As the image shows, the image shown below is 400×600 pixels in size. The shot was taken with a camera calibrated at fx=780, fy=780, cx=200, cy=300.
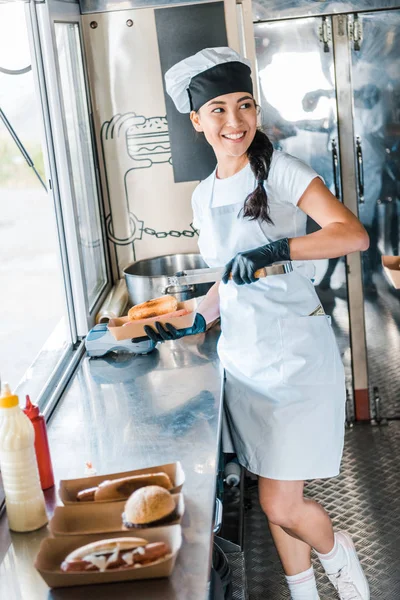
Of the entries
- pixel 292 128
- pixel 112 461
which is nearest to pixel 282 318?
pixel 112 461

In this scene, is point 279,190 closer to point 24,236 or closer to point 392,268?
point 392,268

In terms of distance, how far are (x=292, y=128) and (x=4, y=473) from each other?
270cm

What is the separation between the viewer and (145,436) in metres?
2.09

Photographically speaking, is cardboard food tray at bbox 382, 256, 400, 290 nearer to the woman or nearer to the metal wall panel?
the woman

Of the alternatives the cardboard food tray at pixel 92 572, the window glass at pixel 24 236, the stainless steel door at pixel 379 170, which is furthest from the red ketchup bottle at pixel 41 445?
the stainless steel door at pixel 379 170

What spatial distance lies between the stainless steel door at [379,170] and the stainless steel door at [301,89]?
0.13m

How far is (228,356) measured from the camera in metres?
2.44

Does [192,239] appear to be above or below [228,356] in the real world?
above

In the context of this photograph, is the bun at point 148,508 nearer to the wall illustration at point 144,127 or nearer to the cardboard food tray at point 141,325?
the cardboard food tray at point 141,325

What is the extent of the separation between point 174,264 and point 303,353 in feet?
3.98

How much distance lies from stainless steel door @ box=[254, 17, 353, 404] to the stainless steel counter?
4.34ft

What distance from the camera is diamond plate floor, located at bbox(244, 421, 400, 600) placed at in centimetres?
284

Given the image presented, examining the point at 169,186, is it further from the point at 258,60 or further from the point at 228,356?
the point at 228,356

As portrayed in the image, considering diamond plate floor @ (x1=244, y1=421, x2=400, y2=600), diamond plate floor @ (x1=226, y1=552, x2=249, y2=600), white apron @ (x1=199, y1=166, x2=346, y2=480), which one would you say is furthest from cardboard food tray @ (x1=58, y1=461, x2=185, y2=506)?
diamond plate floor @ (x1=244, y1=421, x2=400, y2=600)
